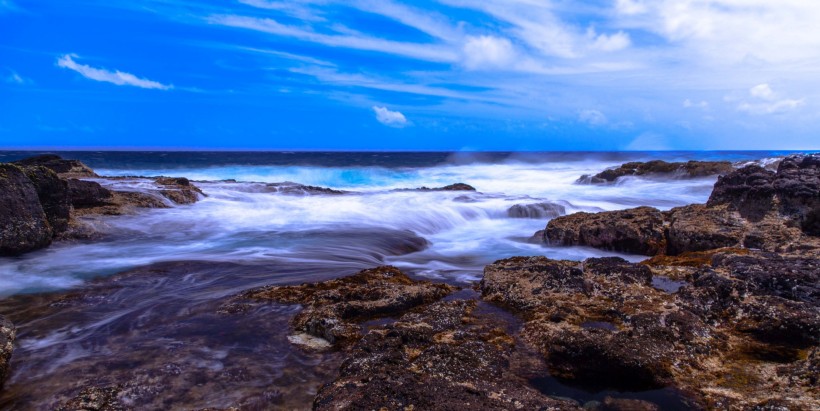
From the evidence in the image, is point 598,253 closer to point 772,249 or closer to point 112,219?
point 772,249

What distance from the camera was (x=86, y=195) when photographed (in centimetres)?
971

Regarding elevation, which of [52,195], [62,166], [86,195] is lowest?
Answer: [86,195]

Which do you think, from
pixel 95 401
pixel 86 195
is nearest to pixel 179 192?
pixel 86 195

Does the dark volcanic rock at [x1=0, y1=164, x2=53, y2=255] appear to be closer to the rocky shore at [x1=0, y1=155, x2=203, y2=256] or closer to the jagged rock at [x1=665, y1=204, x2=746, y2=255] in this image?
the rocky shore at [x1=0, y1=155, x2=203, y2=256]

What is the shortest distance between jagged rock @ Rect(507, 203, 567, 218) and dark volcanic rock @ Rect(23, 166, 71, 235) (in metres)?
9.18

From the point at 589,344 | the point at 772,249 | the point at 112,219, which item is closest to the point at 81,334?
the point at 589,344

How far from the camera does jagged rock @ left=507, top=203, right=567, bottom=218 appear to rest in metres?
12.3

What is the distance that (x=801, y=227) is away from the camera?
5.87 m

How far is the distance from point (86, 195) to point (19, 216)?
3.14 meters

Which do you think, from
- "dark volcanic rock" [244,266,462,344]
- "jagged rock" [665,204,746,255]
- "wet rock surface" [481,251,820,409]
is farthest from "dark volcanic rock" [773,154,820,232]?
"dark volcanic rock" [244,266,462,344]

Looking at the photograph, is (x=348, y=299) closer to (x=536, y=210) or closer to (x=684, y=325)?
(x=684, y=325)

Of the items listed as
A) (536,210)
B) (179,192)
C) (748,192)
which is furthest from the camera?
(536,210)

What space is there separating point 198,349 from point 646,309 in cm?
321

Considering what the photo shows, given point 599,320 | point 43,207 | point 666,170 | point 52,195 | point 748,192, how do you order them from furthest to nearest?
point 666,170, point 52,195, point 43,207, point 748,192, point 599,320
